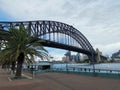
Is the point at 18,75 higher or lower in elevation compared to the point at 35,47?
lower

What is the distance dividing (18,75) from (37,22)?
228 feet

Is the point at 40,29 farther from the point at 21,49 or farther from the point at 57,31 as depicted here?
the point at 21,49

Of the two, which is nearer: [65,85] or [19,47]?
[65,85]

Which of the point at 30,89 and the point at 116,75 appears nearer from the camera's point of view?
the point at 30,89

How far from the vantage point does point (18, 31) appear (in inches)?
1361

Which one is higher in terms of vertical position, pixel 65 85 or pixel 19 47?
pixel 19 47

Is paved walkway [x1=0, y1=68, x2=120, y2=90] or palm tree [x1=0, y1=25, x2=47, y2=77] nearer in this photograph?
paved walkway [x1=0, y1=68, x2=120, y2=90]

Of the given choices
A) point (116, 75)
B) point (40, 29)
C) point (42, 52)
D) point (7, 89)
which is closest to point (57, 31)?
point (40, 29)

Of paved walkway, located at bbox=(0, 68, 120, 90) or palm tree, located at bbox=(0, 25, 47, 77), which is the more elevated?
palm tree, located at bbox=(0, 25, 47, 77)

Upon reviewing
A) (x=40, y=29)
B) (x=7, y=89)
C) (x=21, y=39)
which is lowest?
(x=7, y=89)

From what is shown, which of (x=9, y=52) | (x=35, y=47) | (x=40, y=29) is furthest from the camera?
(x=40, y=29)

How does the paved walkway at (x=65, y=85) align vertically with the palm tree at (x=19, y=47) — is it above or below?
below

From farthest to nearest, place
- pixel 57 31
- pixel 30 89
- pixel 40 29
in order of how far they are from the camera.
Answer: pixel 57 31 → pixel 40 29 → pixel 30 89

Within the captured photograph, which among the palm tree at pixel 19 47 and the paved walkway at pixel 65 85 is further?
A: the palm tree at pixel 19 47
